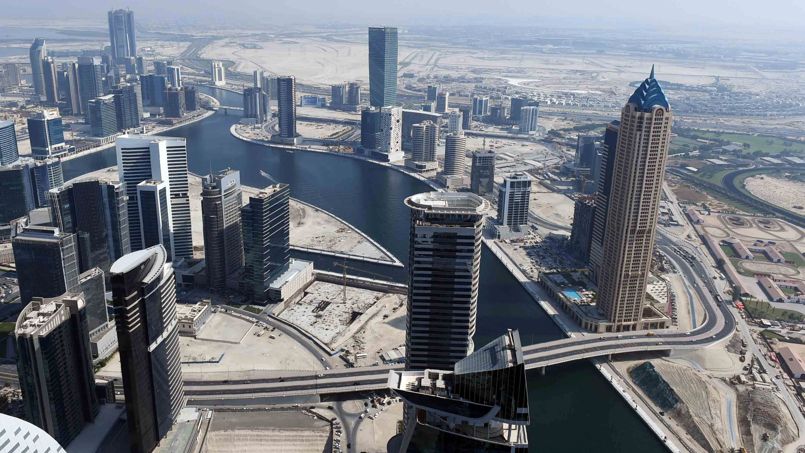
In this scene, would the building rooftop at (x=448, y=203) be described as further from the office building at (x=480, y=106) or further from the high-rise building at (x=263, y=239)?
the office building at (x=480, y=106)

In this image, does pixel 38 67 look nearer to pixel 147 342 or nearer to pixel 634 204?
pixel 147 342

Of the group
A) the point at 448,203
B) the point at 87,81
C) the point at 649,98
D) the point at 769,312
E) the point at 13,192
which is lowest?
the point at 769,312

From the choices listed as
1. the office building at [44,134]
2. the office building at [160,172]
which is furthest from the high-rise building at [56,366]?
the office building at [44,134]

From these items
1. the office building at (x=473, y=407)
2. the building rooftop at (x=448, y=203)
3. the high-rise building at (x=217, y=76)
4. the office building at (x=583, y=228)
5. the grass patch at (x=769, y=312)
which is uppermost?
the building rooftop at (x=448, y=203)

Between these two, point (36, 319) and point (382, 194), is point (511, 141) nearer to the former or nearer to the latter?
point (382, 194)

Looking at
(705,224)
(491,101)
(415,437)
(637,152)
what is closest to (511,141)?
(491,101)

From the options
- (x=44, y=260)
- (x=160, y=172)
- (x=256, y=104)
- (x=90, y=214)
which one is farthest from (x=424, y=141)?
(x=44, y=260)

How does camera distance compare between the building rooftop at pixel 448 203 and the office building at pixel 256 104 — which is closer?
the building rooftop at pixel 448 203
